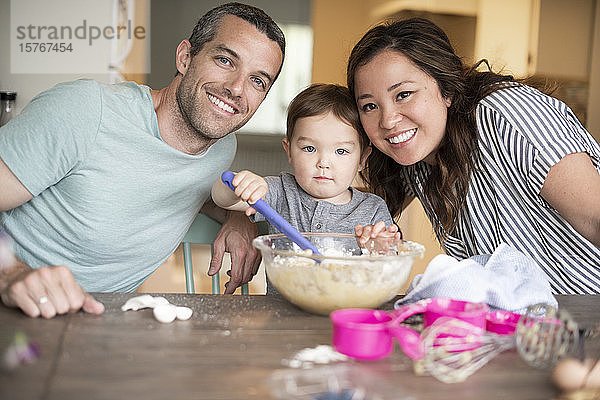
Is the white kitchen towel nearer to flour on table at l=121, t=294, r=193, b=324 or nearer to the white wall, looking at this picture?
flour on table at l=121, t=294, r=193, b=324

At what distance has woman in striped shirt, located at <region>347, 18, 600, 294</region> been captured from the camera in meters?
1.42

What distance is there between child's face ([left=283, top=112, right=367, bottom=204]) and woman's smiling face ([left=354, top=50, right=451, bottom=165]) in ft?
0.25

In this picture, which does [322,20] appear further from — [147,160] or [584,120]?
[147,160]

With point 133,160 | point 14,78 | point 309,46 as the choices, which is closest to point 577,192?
point 133,160

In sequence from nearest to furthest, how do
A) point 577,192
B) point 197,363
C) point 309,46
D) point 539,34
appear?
point 197,363 < point 577,192 < point 309,46 < point 539,34

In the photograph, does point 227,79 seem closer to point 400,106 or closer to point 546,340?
point 400,106

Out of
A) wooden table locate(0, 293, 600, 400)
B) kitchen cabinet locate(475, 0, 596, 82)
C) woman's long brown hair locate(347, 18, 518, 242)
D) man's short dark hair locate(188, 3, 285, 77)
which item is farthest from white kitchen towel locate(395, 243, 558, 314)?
kitchen cabinet locate(475, 0, 596, 82)

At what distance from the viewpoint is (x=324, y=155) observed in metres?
1.59

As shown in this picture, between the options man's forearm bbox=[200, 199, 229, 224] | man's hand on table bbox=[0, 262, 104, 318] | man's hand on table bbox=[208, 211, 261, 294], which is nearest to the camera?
man's hand on table bbox=[0, 262, 104, 318]

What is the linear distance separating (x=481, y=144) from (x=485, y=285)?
24.4 inches

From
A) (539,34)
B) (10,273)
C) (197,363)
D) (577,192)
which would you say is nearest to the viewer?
(197,363)

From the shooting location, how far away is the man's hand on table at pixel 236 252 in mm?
1538

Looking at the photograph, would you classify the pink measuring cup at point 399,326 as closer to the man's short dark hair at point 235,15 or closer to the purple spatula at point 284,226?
the purple spatula at point 284,226

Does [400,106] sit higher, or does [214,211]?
[400,106]
